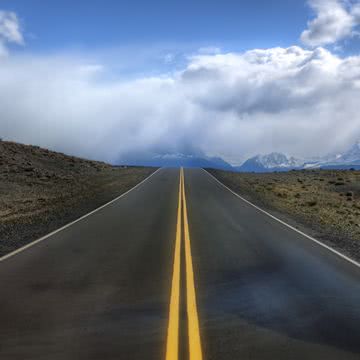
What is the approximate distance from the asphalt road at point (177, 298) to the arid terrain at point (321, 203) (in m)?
2.11

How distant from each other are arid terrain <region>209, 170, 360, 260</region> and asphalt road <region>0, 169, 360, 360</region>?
83.0 inches

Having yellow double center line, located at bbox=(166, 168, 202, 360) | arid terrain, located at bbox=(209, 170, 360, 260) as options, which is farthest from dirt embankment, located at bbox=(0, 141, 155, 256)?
arid terrain, located at bbox=(209, 170, 360, 260)

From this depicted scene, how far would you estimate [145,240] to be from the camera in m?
12.6

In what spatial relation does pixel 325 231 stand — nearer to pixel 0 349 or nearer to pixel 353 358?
pixel 353 358

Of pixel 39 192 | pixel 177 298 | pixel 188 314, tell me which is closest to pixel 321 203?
pixel 39 192

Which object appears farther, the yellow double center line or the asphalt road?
the asphalt road

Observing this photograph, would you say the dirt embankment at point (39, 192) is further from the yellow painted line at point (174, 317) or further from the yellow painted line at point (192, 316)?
the yellow painted line at point (192, 316)

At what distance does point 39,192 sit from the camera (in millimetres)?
28266

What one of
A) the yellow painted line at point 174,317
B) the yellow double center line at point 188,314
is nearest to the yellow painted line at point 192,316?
the yellow double center line at point 188,314

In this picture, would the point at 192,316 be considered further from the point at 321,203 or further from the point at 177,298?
the point at 321,203

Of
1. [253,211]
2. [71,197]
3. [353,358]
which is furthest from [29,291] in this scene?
[71,197]

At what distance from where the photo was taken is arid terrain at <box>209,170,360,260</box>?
15434mm

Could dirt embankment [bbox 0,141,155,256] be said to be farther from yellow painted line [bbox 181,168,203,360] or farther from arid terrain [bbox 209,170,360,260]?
arid terrain [bbox 209,170,360,260]

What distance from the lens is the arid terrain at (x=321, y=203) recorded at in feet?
50.6
